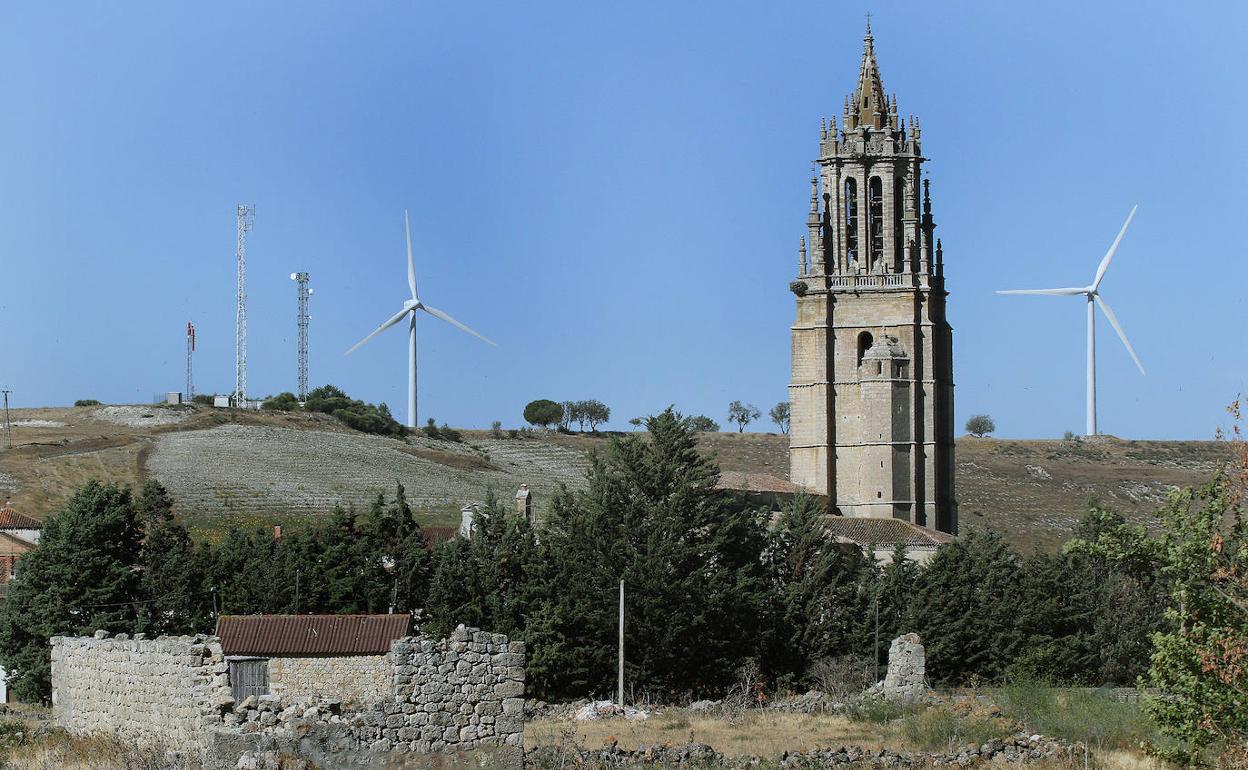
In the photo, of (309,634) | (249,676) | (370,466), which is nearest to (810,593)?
(309,634)

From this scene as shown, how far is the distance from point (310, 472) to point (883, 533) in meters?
45.2

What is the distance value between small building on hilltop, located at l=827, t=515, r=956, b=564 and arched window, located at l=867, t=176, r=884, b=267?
19.5 metres

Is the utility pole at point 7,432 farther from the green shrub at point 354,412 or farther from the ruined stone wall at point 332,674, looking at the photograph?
the ruined stone wall at point 332,674

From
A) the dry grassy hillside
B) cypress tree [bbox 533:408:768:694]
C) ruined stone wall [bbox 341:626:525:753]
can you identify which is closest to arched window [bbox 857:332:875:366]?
the dry grassy hillside

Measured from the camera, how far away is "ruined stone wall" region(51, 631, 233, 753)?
2108cm

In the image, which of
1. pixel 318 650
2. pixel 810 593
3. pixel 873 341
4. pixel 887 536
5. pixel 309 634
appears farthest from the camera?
pixel 873 341

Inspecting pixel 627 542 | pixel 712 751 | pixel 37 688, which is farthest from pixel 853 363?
pixel 712 751

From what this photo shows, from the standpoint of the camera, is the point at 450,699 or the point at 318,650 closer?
the point at 450,699

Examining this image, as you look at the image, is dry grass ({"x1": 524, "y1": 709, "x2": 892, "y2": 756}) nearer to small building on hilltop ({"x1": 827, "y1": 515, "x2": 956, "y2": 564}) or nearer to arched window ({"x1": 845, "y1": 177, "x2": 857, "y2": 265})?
small building on hilltop ({"x1": 827, "y1": 515, "x2": 956, "y2": 564})

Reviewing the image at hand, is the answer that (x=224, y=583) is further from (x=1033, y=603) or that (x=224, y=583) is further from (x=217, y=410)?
(x=217, y=410)

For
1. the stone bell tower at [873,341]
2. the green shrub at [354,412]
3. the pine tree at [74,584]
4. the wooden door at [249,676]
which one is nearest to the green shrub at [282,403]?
the green shrub at [354,412]

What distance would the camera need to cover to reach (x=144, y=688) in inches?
884

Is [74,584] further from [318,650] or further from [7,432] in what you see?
[7,432]

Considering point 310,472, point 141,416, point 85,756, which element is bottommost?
point 85,756
